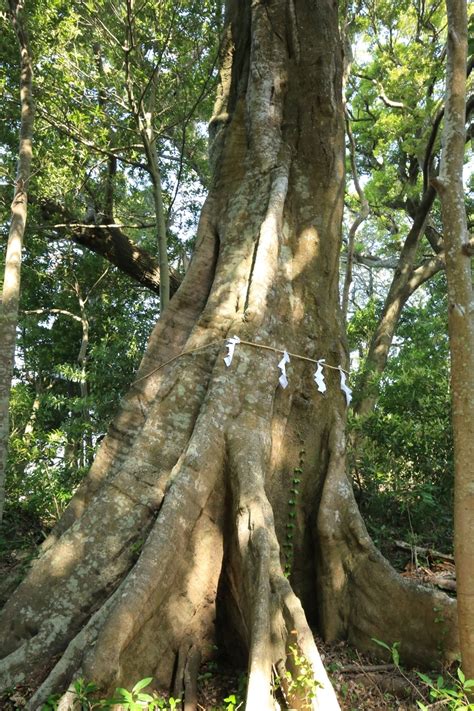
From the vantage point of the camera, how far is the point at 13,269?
17.0 ft

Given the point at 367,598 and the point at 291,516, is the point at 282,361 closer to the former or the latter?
the point at 291,516

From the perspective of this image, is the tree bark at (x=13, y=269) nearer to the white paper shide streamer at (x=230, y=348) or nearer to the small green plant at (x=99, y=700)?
the white paper shide streamer at (x=230, y=348)

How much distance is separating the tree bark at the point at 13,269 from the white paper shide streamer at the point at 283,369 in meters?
2.80

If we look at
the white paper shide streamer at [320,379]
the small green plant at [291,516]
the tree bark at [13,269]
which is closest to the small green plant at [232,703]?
the small green plant at [291,516]

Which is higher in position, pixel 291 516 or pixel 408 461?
pixel 408 461

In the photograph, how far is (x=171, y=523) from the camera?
10.1 feet

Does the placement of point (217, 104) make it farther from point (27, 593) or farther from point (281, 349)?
point (27, 593)

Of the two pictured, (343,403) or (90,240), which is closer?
(343,403)

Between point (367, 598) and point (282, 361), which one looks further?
point (282, 361)

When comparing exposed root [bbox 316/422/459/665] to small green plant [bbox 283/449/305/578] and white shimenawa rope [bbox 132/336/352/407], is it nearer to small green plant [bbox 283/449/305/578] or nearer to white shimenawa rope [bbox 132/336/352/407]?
small green plant [bbox 283/449/305/578]

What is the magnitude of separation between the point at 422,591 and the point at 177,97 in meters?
8.80

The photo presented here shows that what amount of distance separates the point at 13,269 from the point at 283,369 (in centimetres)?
310

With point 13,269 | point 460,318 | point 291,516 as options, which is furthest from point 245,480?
point 13,269

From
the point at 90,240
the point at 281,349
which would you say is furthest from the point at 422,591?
the point at 90,240
